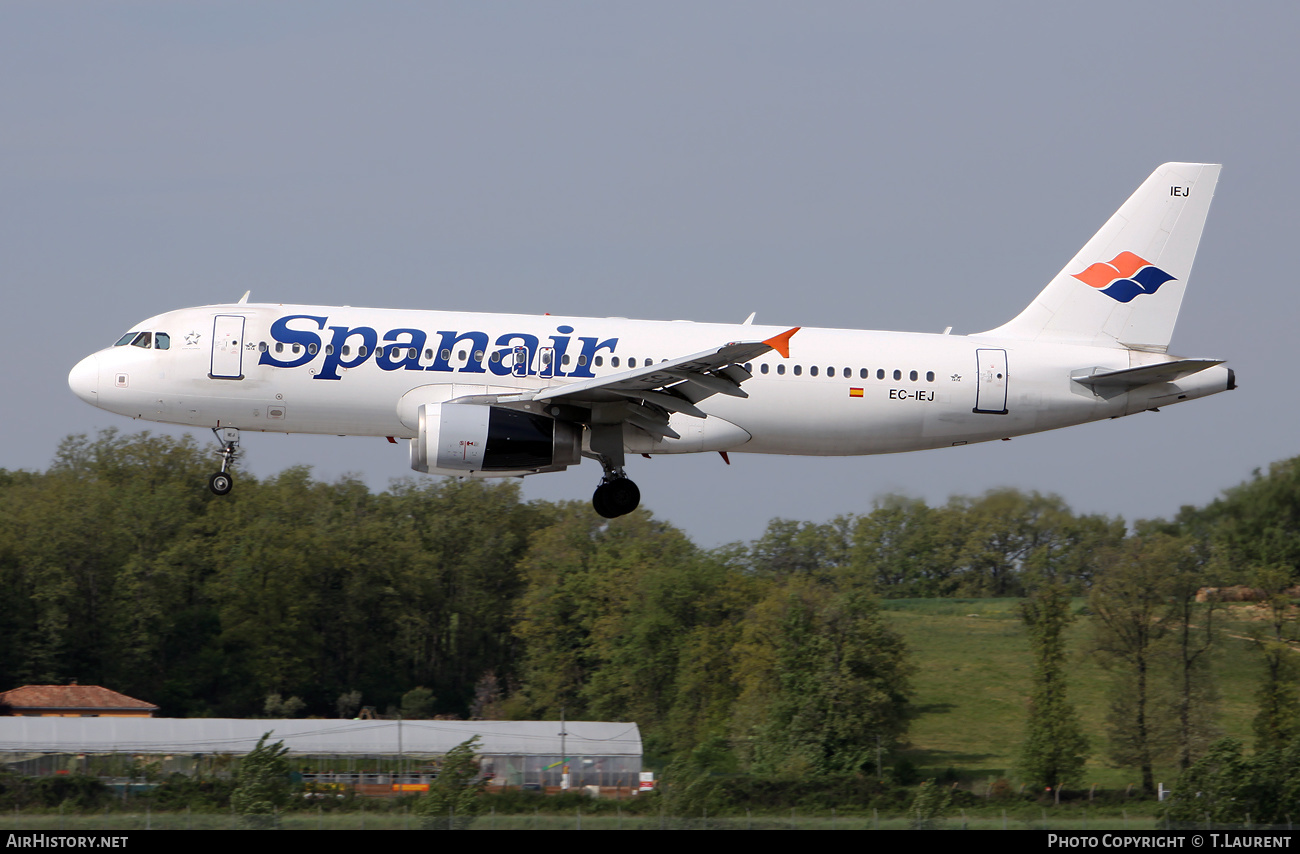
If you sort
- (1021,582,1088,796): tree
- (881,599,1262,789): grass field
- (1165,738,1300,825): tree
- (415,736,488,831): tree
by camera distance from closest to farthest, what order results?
(415,736,488,831): tree < (1165,738,1300,825): tree < (1021,582,1088,796): tree < (881,599,1262,789): grass field

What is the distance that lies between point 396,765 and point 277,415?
22.2 metres

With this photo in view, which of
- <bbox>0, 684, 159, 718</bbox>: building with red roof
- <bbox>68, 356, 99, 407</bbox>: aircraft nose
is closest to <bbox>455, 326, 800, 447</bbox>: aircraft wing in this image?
<bbox>68, 356, 99, 407</bbox>: aircraft nose

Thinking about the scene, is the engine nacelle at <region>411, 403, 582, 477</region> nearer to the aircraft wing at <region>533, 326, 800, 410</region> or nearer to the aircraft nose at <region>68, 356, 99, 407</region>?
the aircraft wing at <region>533, 326, 800, 410</region>

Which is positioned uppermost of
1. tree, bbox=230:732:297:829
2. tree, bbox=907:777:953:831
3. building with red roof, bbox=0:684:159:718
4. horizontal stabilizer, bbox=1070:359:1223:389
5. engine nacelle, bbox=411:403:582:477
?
horizontal stabilizer, bbox=1070:359:1223:389

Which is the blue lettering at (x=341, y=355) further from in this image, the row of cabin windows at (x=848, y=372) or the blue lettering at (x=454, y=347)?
the row of cabin windows at (x=848, y=372)

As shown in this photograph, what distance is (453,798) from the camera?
3431 centimetres

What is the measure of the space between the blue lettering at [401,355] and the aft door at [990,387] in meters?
11.7

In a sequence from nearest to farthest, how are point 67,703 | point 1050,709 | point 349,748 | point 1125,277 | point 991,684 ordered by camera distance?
point 1125,277
point 349,748
point 1050,709
point 67,703
point 991,684

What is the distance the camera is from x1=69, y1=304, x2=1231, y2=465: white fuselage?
1030 inches

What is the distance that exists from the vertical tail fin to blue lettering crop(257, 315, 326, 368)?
14.7 metres

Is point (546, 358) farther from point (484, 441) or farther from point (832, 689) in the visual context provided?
point (832, 689)

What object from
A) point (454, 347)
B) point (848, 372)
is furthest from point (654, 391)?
point (848, 372)

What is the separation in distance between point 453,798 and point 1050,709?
28421mm

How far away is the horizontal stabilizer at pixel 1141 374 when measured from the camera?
2714 centimetres
